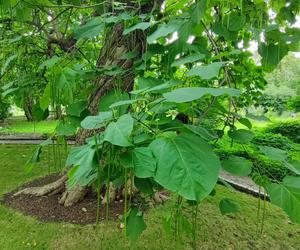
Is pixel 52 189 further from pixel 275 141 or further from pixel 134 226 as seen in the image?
pixel 275 141

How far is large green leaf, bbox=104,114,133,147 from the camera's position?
535 millimetres

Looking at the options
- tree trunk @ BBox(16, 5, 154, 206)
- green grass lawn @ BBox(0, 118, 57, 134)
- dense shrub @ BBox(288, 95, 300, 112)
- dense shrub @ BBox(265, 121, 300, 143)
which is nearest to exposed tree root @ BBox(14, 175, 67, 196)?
tree trunk @ BBox(16, 5, 154, 206)

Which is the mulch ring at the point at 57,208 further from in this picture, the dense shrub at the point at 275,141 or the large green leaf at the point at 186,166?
the dense shrub at the point at 275,141

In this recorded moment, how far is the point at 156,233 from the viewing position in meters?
2.12

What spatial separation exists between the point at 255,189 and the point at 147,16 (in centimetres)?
271

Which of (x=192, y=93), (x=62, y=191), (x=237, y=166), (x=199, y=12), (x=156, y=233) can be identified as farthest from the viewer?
(x=62, y=191)

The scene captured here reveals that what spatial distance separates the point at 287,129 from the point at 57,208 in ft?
18.3

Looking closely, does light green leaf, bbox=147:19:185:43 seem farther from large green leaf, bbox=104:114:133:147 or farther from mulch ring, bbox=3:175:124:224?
mulch ring, bbox=3:175:124:224

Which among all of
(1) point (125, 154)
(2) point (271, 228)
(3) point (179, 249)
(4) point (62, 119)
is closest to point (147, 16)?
(4) point (62, 119)

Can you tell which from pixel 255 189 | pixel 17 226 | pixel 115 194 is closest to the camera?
pixel 17 226

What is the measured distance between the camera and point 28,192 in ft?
9.10

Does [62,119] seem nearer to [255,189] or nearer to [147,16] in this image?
[147,16]

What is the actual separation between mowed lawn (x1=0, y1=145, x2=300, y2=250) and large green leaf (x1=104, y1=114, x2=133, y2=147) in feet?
4.67

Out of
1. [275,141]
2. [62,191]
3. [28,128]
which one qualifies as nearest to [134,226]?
[62,191]
